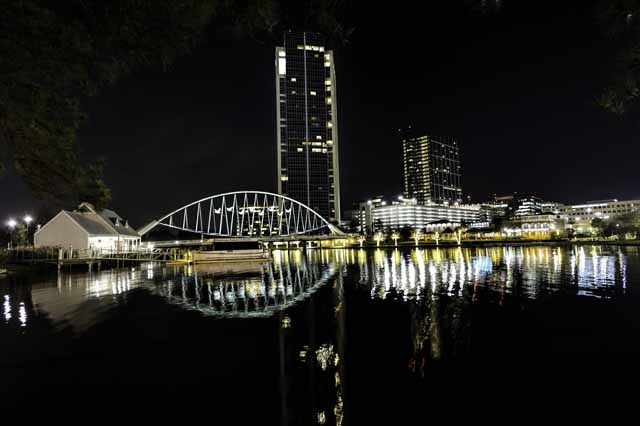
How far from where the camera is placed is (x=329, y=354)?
8789mm

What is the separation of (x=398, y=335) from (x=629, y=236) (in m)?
122

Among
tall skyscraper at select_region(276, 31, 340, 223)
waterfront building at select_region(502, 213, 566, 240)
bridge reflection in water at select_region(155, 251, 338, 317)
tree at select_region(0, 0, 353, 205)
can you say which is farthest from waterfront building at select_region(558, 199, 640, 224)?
tree at select_region(0, 0, 353, 205)

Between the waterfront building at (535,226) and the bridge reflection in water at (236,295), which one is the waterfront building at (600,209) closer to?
the waterfront building at (535,226)

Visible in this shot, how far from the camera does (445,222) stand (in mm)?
180125

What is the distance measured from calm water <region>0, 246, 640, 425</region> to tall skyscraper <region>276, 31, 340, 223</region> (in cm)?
14126

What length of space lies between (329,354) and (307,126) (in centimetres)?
15830

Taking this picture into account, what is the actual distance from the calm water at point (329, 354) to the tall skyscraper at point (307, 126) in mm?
141256

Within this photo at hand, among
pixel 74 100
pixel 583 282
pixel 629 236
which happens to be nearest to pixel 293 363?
pixel 74 100

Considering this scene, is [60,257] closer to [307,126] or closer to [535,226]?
[307,126]

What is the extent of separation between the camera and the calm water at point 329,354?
6.30 meters

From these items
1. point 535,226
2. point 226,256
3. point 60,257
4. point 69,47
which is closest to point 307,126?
point 535,226

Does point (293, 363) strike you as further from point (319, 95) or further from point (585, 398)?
point (319, 95)

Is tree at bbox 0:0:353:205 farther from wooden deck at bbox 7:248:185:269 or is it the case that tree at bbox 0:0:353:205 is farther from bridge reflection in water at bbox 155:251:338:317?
wooden deck at bbox 7:248:185:269

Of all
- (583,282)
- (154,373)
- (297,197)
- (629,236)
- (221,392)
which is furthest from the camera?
(297,197)
